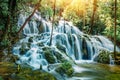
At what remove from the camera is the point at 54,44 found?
923 inches

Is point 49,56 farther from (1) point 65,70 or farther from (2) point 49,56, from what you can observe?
(1) point 65,70

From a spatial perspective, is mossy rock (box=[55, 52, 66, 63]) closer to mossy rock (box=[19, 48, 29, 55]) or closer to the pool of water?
the pool of water

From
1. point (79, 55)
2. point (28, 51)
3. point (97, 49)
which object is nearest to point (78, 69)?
point (28, 51)

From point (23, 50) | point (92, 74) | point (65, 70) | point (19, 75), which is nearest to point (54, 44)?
point (23, 50)

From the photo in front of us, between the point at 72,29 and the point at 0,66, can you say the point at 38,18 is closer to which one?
the point at 72,29

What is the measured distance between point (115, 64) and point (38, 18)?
9.67 metres

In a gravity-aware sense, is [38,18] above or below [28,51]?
above

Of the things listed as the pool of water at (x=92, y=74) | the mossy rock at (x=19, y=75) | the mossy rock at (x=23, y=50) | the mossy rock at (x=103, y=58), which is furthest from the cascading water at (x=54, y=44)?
the mossy rock at (x=19, y=75)

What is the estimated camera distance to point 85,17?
34.7 m

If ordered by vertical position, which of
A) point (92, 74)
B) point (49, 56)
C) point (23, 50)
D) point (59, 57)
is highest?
point (23, 50)

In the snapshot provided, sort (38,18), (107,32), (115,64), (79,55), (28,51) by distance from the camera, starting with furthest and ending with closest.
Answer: (107,32) < (38,18) < (79,55) < (115,64) < (28,51)

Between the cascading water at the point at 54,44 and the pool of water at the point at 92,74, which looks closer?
the pool of water at the point at 92,74

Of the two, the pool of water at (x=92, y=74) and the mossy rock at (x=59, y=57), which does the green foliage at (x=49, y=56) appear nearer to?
the mossy rock at (x=59, y=57)

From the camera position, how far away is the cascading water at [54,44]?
20000 mm
